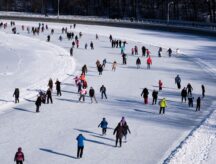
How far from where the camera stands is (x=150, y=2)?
333 feet

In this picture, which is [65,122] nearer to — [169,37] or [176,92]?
[176,92]

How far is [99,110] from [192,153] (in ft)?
24.2

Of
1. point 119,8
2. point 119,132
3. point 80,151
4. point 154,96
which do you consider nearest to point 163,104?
point 154,96

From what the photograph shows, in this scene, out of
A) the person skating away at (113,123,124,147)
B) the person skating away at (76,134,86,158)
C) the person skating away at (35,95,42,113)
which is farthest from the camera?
the person skating away at (35,95,42,113)

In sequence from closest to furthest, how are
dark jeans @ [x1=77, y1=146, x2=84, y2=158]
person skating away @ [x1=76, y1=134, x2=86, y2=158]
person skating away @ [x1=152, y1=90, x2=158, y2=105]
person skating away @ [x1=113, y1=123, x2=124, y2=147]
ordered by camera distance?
person skating away @ [x1=76, y1=134, x2=86, y2=158]
dark jeans @ [x1=77, y1=146, x2=84, y2=158]
person skating away @ [x1=113, y1=123, x2=124, y2=147]
person skating away @ [x1=152, y1=90, x2=158, y2=105]

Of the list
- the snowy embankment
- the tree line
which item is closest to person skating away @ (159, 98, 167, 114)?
the snowy embankment

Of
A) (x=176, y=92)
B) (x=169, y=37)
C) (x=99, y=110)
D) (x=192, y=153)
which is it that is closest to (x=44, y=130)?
(x=99, y=110)

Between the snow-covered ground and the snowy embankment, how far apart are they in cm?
6

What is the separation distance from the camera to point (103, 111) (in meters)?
22.2

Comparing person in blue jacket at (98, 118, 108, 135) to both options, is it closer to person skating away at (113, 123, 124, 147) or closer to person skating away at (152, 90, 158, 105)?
person skating away at (113, 123, 124, 147)

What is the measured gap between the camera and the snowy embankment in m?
27.7

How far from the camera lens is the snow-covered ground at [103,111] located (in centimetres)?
1616

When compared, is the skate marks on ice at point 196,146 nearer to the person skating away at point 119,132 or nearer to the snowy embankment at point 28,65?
the person skating away at point 119,132

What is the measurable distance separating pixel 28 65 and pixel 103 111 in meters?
16.5
